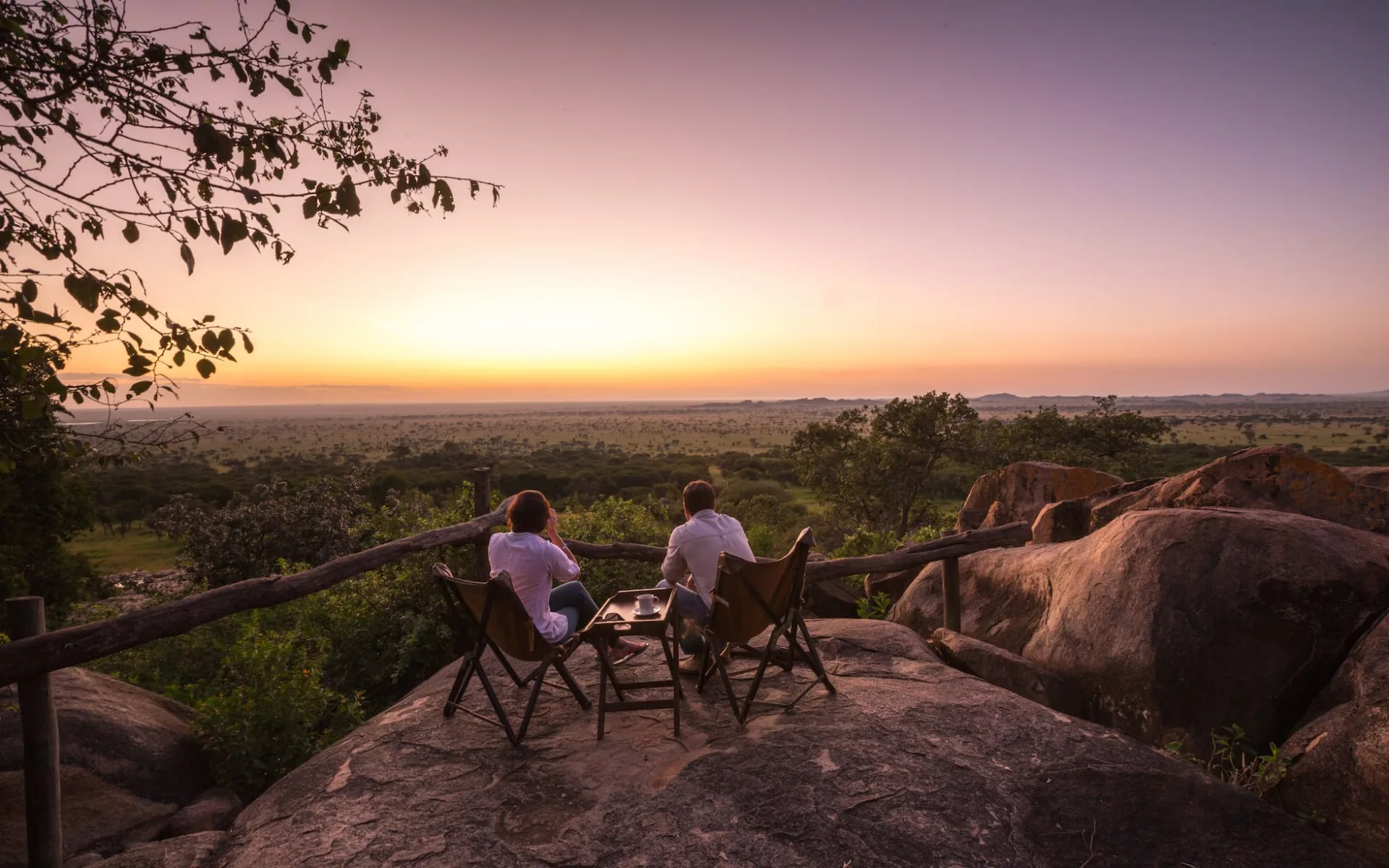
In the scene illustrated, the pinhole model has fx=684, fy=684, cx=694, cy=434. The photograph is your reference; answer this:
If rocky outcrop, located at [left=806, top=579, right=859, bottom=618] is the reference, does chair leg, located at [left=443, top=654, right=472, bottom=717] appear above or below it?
above

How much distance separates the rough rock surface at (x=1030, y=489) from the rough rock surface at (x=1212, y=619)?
4009 mm

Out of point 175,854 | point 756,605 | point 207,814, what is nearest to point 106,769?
point 207,814

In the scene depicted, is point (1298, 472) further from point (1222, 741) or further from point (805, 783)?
point (805, 783)

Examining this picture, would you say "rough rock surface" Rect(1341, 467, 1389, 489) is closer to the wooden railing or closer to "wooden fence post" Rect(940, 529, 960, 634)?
"wooden fence post" Rect(940, 529, 960, 634)

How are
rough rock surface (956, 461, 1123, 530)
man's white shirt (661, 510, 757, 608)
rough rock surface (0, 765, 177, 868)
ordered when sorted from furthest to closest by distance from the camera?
rough rock surface (956, 461, 1123, 530), man's white shirt (661, 510, 757, 608), rough rock surface (0, 765, 177, 868)

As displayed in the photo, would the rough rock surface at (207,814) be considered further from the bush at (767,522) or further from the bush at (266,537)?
the bush at (266,537)

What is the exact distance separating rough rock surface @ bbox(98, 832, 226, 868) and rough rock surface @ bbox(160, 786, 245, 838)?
0.96 meters

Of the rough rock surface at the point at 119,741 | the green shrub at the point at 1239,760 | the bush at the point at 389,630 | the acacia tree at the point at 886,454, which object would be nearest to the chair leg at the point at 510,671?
the rough rock surface at the point at 119,741

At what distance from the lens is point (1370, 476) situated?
655 centimetres

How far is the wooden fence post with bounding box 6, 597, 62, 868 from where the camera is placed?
3645 mm

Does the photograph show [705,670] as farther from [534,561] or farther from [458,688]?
[458,688]

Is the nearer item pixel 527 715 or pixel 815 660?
pixel 527 715

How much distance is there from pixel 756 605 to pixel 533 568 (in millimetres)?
1467

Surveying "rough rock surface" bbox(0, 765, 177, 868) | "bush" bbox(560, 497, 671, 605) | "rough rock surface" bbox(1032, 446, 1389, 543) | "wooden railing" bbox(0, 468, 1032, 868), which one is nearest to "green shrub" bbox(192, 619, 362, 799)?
"rough rock surface" bbox(0, 765, 177, 868)
